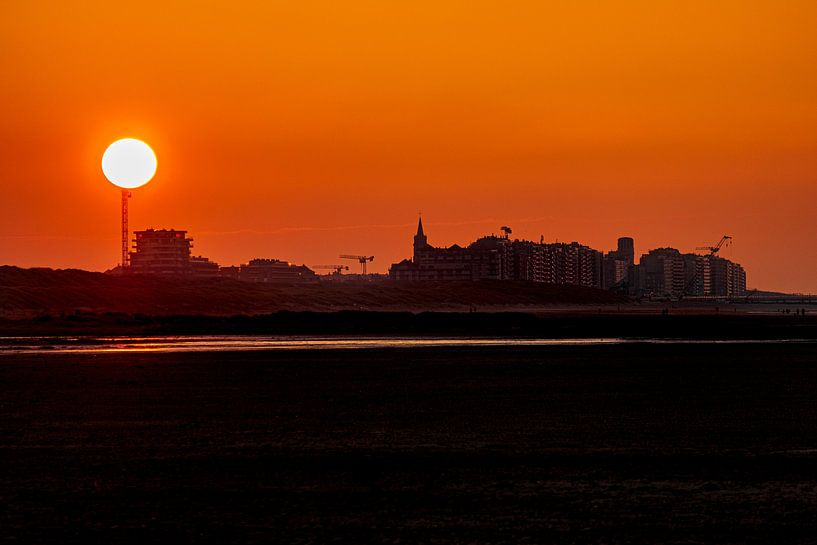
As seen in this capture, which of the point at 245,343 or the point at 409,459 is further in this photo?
the point at 245,343

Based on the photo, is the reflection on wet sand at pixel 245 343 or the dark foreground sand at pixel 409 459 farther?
the reflection on wet sand at pixel 245 343

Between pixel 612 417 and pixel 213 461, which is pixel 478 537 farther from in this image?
pixel 612 417

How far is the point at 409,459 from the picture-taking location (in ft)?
75.7

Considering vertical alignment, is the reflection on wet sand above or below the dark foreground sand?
above

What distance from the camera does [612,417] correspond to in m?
30.3

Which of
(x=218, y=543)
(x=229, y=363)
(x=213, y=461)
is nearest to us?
(x=218, y=543)

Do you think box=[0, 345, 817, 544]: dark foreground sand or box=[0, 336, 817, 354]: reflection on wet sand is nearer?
box=[0, 345, 817, 544]: dark foreground sand

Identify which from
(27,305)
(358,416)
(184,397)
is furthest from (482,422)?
(27,305)

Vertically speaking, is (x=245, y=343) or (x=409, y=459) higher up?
(x=245, y=343)

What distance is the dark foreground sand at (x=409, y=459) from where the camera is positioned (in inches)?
657

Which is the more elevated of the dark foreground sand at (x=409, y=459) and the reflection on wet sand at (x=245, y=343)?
the reflection on wet sand at (x=245, y=343)

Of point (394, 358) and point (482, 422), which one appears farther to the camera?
point (394, 358)

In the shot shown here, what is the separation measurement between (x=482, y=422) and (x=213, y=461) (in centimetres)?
878

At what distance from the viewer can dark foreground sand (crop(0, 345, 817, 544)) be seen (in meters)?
16.7
